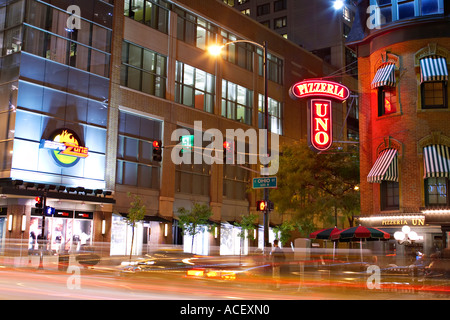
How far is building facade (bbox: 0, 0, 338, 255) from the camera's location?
37.2 m

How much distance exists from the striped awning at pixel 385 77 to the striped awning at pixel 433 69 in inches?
63.7

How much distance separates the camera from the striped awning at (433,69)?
92.1ft

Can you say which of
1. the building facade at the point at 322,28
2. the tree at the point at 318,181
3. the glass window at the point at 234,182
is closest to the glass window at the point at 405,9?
the tree at the point at 318,181

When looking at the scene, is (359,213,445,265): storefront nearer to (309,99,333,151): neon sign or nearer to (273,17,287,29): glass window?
(309,99,333,151): neon sign

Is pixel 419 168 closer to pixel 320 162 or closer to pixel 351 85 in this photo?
pixel 320 162

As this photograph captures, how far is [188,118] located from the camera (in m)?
49.8

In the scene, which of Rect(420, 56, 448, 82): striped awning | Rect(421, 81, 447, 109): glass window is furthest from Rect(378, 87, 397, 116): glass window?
Rect(420, 56, 448, 82): striped awning

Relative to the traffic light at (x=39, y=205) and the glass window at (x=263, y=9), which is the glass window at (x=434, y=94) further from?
the glass window at (x=263, y=9)

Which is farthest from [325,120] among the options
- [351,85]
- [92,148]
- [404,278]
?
[351,85]

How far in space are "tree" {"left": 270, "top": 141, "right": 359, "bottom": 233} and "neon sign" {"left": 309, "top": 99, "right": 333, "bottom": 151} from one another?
872 cm

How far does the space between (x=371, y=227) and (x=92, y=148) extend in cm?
2222
